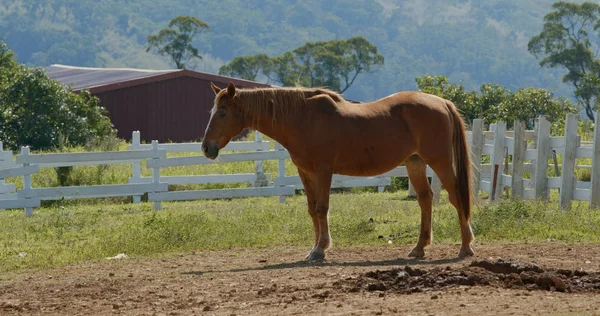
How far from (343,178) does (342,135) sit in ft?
29.2

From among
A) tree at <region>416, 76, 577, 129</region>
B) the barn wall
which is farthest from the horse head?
the barn wall

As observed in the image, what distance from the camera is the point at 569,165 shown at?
15625mm

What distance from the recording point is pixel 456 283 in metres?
8.90

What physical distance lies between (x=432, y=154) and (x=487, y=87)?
19.6 metres

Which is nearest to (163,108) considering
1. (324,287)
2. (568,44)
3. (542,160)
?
(542,160)

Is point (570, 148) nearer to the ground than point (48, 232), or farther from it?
farther from it


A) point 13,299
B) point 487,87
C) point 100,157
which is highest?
point 487,87

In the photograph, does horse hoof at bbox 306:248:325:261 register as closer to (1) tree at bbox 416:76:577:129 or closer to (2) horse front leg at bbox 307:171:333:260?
(2) horse front leg at bbox 307:171:333:260

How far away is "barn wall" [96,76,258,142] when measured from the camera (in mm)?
44406

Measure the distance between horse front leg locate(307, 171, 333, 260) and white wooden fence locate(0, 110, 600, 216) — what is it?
4.91 m

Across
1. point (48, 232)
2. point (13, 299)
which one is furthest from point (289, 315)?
point (48, 232)

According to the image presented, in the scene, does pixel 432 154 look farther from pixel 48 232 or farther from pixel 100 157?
pixel 100 157

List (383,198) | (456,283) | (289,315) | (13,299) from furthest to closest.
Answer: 1. (383,198)
2. (13,299)
3. (456,283)
4. (289,315)

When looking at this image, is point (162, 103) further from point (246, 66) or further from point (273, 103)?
point (246, 66)
